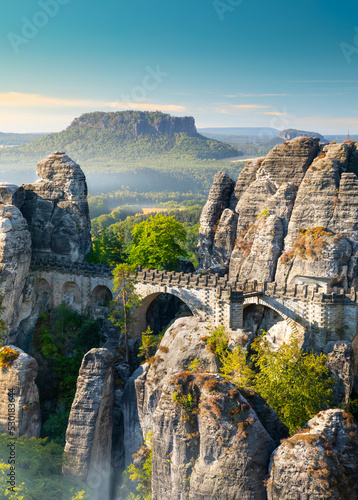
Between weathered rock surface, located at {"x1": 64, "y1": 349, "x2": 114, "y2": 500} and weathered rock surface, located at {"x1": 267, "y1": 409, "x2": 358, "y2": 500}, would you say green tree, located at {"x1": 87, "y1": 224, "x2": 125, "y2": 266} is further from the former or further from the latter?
weathered rock surface, located at {"x1": 267, "y1": 409, "x2": 358, "y2": 500}

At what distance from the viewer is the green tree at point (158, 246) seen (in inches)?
1850

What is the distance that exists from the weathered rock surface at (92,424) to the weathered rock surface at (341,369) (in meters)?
15.3

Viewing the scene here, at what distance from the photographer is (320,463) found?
22500mm

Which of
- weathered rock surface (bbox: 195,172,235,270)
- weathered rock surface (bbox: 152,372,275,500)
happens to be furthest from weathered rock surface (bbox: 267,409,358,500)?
weathered rock surface (bbox: 195,172,235,270)

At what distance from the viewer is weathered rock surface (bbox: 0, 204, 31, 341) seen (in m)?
42.6

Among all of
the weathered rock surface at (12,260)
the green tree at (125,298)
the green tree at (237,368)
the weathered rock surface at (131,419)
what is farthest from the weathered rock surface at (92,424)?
the weathered rock surface at (12,260)

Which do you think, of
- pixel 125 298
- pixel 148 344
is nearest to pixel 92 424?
pixel 148 344

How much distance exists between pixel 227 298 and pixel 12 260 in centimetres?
1806

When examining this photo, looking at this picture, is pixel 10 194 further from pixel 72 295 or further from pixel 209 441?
pixel 209 441

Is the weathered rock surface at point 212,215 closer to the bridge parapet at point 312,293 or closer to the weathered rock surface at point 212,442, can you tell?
the bridge parapet at point 312,293

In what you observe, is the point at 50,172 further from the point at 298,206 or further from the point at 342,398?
the point at 342,398

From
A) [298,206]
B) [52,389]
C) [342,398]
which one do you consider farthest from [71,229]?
[342,398]

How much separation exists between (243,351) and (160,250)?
1446 centimetres

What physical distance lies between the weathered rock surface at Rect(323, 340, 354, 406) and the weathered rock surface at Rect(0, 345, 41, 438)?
2181 centimetres
